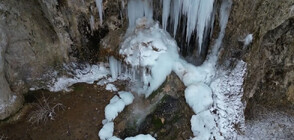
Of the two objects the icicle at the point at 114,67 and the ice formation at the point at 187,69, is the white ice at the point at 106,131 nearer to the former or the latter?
the ice formation at the point at 187,69

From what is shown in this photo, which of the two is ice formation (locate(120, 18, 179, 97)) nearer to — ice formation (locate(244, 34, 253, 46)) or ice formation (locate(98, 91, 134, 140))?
ice formation (locate(98, 91, 134, 140))

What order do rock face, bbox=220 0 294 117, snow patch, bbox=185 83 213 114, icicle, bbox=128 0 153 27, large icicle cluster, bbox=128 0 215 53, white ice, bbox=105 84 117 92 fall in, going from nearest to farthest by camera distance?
rock face, bbox=220 0 294 117
large icicle cluster, bbox=128 0 215 53
snow patch, bbox=185 83 213 114
icicle, bbox=128 0 153 27
white ice, bbox=105 84 117 92

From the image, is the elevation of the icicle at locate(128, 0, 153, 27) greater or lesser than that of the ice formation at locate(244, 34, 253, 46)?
greater

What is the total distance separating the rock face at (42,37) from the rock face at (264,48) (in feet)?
7.02

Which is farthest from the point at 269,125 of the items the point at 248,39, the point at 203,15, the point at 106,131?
the point at 106,131

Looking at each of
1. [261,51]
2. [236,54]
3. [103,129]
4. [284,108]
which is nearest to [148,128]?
[103,129]

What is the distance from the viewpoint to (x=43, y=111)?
484 cm

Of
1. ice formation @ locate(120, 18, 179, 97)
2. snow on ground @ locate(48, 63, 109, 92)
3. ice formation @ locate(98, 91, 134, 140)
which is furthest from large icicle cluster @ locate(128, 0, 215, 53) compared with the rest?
ice formation @ locate(98, 91, 134, 140)

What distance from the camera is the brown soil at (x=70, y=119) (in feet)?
15.3

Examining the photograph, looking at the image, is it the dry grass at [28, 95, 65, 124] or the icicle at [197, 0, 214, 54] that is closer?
the icicle at [197, 0, 214, 54]

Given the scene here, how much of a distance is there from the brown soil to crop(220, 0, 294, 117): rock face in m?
2.53

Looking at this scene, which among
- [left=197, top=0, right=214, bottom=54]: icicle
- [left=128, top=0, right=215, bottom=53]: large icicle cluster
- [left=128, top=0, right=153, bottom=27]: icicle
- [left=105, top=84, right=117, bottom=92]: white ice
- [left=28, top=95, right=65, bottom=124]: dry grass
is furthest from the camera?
[left=105, top=84, right=117, bottom=92]: white ice

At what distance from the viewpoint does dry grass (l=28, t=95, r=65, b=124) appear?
15.8 ft

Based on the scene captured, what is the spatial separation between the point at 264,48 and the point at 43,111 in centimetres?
415
